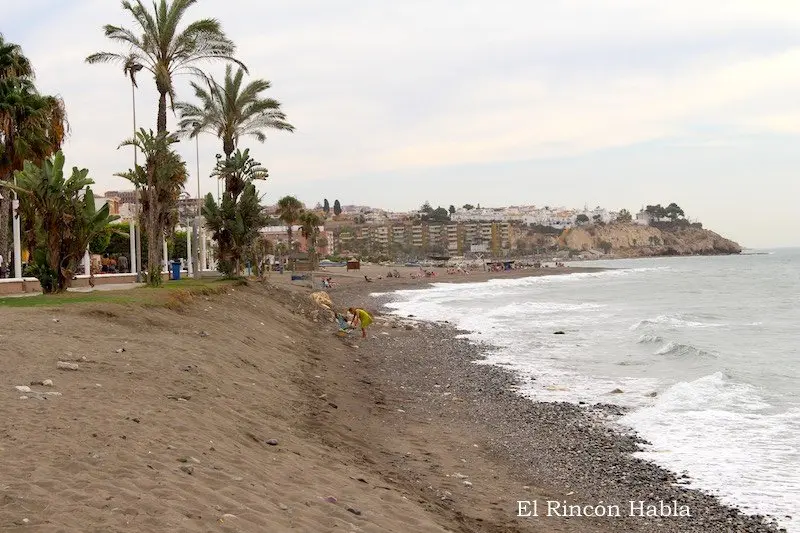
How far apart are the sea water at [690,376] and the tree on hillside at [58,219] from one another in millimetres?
11203

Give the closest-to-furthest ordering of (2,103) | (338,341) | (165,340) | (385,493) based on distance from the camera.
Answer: (385,493) → (165,340) → (338,341) → (2,103)

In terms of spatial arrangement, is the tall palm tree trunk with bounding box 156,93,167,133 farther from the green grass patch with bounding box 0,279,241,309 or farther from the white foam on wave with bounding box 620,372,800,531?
the white foam on wave with bounding box 620,372,800,531

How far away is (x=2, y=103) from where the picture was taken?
24031 mm

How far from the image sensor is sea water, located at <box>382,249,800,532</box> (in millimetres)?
9727

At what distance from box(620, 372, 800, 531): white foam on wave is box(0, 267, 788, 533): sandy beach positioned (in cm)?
51

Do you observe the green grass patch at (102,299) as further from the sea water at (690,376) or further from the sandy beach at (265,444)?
the sea water at (690,376)

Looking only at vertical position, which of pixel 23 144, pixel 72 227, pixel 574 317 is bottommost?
pixel 574 317

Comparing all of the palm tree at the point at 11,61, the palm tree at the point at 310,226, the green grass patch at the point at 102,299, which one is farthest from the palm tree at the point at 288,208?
the green grass patch at the point at 102,299

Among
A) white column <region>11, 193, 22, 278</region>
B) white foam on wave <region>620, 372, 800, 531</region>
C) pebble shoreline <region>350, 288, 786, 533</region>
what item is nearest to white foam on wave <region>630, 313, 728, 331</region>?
pebble shoreline <region>350, 288, 786, 533</region>

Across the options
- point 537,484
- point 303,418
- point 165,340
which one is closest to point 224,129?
point 165,340

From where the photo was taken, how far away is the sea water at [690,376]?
973 centimetres

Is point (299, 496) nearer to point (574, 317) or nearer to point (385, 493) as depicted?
point (385, 493)

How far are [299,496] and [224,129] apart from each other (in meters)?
29.6

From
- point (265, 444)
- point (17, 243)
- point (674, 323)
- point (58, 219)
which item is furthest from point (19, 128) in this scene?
point (674, 323)
